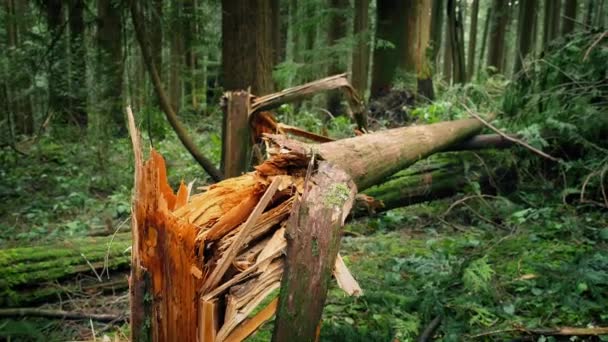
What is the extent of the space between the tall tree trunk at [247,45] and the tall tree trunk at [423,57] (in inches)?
195

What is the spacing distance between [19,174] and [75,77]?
2.08 m

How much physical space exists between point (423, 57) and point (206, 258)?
30.1ft

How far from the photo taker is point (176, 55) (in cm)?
1312

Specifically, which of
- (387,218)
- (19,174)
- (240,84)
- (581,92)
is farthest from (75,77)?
(581,92)

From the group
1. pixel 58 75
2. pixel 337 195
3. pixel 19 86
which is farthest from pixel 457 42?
pixel 337 195

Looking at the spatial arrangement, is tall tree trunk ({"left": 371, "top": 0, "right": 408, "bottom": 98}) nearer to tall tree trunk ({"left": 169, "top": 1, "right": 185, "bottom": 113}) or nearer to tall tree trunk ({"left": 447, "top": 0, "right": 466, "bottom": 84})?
tall tree trunk ({"left": 447, "top": 0, "right": 466, "bottom": 84})

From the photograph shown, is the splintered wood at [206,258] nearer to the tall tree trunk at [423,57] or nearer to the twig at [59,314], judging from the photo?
the twig at [59,314]

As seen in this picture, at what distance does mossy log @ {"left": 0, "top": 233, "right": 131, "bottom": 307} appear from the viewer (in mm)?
3629

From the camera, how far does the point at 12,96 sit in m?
9.88

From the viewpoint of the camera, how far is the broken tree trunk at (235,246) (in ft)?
6.63

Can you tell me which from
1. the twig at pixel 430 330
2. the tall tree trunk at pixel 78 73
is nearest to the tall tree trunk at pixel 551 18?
the tall tree trunk at pixel 78 73

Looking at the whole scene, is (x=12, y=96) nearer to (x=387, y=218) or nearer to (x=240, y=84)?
(x=240, y=84)

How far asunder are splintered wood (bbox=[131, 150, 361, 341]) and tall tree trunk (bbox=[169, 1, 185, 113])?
200 inches

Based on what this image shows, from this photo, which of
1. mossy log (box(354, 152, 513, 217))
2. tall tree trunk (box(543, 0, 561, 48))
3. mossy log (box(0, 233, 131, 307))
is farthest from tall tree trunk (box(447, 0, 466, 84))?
mossy log (box(0, 233, 131, 307))
